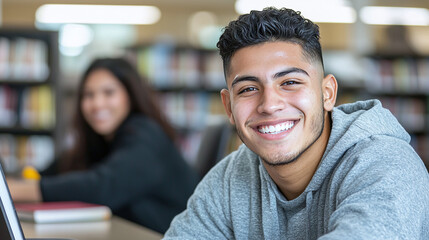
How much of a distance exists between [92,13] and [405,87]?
6.16 meters

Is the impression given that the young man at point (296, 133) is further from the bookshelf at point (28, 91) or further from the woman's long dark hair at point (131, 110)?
the bookshelf at point (28, 91)

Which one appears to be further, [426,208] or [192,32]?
[192,32]

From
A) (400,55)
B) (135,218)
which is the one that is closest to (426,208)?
(135,218)

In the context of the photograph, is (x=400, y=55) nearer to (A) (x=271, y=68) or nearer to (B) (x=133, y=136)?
(B) (x=133, y=136)

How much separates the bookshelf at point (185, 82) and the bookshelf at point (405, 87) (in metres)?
1.51

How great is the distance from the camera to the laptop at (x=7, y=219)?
3.22ft

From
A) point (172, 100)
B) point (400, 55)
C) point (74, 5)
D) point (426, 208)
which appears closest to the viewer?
point (426, 208)

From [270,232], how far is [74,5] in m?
9.74

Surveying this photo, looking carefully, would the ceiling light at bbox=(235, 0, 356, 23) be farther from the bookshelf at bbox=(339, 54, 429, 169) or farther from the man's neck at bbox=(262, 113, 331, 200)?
the man's neck at bbox=(262, 113, 331, 200)

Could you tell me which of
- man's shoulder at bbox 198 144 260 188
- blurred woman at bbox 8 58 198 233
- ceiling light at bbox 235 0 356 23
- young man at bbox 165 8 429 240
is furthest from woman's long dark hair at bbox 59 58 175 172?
ceiling light at bbox 235 0 356 23

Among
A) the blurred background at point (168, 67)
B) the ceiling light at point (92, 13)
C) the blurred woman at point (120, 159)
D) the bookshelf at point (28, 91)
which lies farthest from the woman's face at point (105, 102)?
the ceiling light at point (92, 13)

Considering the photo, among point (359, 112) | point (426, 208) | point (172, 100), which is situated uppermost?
point (359, 112)

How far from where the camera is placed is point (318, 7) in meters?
9.78

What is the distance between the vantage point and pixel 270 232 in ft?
3.94
